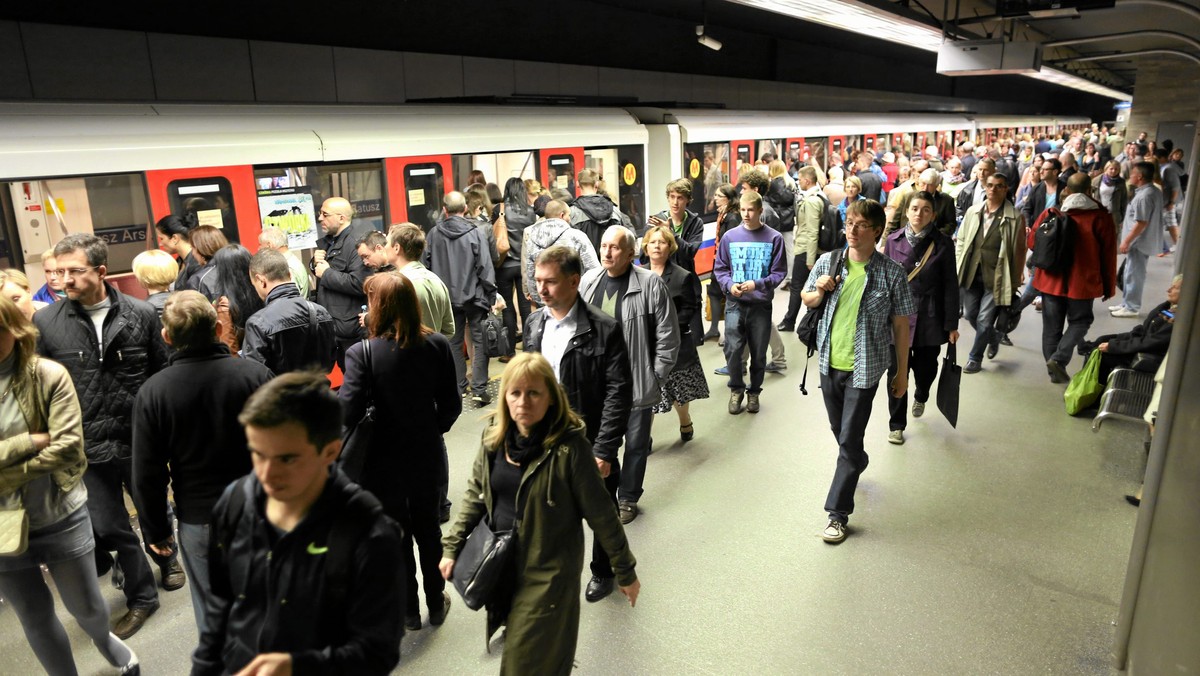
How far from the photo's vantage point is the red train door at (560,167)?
778 centimetres

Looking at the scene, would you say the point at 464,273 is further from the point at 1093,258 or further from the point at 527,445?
the point at 1093,258

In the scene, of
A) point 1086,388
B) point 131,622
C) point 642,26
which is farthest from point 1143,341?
point 642,26

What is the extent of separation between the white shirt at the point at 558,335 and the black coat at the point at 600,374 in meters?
0.02

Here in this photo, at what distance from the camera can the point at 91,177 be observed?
4.64 meters

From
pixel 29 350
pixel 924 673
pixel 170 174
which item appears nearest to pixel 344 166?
pixel 170 174

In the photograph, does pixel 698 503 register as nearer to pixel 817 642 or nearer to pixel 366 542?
pixel 817 642

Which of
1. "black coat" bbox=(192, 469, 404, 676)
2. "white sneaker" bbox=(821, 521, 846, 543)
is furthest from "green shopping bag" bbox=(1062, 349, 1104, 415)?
"black coat" bbox=(192, 469, 404, 676)

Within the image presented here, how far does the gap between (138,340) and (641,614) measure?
9.00 ft

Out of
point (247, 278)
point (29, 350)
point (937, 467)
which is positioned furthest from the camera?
point (937, 467)

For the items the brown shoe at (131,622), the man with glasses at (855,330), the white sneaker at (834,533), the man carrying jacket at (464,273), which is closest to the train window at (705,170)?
the man carrying jacket at (464,273)

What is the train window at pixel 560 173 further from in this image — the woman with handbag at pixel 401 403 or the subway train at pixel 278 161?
the woman with handbag at pixel 401 403

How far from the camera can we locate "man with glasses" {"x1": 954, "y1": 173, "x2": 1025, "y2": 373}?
6.60 meters

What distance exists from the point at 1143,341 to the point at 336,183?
6.20 meters

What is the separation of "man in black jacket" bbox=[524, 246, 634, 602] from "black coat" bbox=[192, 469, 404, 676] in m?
1.71
